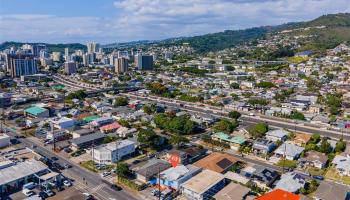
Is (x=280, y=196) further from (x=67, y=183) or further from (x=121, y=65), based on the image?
(x=121, y=65)

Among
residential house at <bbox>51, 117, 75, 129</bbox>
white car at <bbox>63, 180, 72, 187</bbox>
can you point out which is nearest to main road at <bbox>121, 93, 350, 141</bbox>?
residential house at <bbox>51, 117, 75, 129</bbox>

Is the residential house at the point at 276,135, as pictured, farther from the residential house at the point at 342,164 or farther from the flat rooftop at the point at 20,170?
the flat rooftop at the point at 20,170

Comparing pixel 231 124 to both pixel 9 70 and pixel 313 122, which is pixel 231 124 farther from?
pixel 9 70

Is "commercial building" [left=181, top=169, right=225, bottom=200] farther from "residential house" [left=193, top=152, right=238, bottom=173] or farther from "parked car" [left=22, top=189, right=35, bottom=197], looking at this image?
"parked car" [left=22, top=189, right=35, bottom=197]

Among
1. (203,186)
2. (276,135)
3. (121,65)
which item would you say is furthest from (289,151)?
(121,65)

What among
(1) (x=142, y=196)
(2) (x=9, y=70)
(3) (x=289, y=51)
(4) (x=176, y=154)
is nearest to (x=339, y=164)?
(4) (x=176, y=154)

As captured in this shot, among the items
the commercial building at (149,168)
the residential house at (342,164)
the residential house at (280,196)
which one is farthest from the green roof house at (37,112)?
the residential house at (342,164)
